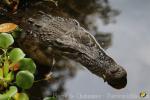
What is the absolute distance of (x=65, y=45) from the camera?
4.91 feet

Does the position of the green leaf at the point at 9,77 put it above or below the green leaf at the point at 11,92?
above

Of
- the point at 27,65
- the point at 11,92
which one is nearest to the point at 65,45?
the point at 27,65

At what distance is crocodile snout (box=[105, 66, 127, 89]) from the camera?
1439 millimetres

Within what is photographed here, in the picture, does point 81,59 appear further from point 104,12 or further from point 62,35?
point 104,12

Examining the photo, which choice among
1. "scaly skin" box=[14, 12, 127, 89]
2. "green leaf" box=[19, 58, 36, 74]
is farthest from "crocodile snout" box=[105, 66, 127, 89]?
"green leaf" box=[19, 58, 36, 74]

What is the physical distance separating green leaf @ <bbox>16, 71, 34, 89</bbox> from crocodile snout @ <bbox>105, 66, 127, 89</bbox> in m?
0.34

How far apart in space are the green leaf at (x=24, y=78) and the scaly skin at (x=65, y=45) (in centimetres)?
25

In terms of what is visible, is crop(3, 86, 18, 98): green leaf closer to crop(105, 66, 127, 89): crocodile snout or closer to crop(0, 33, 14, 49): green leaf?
crop(0, 33, 14, 49): green leaf

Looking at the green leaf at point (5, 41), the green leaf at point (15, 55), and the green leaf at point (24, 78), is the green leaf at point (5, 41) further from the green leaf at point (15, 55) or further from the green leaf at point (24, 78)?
the green leaf at point (24, 78)

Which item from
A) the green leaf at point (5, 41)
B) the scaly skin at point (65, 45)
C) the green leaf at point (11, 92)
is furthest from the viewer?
the scaly skin at point (65, 45)

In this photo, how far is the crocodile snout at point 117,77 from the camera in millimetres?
1439

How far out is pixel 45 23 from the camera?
61.1 inches

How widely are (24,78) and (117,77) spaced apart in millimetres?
381

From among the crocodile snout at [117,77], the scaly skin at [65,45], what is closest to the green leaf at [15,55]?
the scaly skin at [65,45]
